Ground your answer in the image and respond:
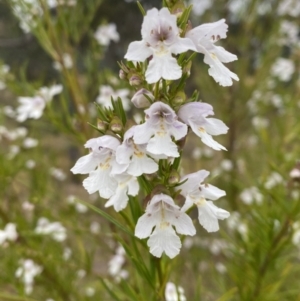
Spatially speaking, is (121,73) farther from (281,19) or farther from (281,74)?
(281,74)

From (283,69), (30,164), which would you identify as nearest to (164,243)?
(30,164)

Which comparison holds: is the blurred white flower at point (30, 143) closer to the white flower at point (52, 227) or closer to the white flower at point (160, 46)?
the white flower at point (52, 227)

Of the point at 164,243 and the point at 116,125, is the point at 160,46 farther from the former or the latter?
the point at 164,243

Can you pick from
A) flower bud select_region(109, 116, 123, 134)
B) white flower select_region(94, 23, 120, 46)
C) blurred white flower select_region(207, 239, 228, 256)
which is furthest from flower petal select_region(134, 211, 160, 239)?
blurred white flower select_region(207, 239, 228, 256)

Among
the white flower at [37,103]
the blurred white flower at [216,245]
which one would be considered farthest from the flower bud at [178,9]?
the blurred white flower at [216,245]

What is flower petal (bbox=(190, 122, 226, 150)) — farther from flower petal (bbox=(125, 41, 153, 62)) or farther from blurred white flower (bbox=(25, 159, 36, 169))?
blurred white flower (bbox=(25, 159, 36, 169))

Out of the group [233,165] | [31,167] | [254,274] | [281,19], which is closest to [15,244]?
[31,167]
